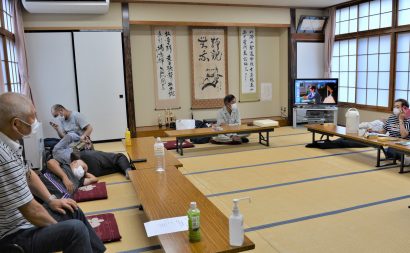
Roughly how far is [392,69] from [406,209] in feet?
13.6

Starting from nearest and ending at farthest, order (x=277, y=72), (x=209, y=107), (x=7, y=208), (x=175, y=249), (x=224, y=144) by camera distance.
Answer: (x=7, y=208)
(x=175, y=249)
(x=224, y=144)
(x=209, y=107)
(x=277, y=72)

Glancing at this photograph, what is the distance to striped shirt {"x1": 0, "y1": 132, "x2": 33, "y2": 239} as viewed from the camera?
157 cm

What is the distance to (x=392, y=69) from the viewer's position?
252 inches

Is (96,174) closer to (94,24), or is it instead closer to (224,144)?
(224,144)

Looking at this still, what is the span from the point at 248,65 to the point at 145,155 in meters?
4.36

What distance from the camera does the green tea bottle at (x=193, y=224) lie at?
1.77 meters

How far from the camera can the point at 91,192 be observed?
3.58m

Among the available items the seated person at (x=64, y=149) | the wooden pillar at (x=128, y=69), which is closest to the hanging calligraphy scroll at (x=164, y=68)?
the wooden pillar at (x=128, y=69)

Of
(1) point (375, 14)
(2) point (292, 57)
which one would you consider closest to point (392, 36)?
(1) point (375, 14)

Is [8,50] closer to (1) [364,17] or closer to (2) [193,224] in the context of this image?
(2) [193,224]

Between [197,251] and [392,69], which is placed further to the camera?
[392,69]

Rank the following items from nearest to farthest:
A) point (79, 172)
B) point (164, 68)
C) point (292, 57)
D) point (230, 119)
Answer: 1. point (79, 172)
2. point (230, 119)
3. point (164, 68)
4. point (292, 57)

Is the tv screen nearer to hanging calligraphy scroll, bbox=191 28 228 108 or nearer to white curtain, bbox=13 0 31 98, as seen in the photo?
hanging calligraphy scroll, bbox=191 28 228 108

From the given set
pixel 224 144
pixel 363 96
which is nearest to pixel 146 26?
pixel 224 144
